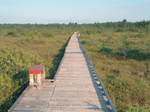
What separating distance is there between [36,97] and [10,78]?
2.21m

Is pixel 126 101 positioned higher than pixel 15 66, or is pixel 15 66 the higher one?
pixel 15 66

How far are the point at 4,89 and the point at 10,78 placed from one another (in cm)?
80

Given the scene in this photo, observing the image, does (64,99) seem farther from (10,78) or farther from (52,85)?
(10,78)

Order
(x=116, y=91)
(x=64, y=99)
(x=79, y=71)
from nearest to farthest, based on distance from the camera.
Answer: (x=64, y=99) < (x=116, y=91) < (x=79, y=71)

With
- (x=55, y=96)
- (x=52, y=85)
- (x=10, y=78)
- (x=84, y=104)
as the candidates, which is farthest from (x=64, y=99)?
(x=10, y=78)

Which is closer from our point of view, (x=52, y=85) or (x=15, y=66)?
(x=52, y=85)

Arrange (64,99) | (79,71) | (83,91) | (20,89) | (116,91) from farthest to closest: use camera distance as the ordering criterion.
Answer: (79,71) < (116,91) < (20,89) < (83,91) < (64,99)

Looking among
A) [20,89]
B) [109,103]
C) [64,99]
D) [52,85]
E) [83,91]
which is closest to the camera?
[109,103]

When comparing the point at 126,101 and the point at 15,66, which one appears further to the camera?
the point at 15,66

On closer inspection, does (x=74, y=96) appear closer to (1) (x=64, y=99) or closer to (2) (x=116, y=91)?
(1) (x=64, y=99)

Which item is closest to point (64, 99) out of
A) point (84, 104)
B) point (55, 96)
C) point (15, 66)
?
point (55, 96)

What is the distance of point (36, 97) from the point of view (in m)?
3.73

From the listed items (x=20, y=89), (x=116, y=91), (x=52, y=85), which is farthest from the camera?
(x=116, y=91)

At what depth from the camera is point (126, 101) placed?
464cm
